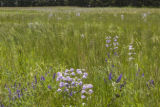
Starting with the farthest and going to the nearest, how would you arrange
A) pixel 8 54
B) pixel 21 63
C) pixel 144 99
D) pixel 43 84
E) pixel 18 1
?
pixel 18 1 → pixel 8 54 → pixel 21 63 → pixel 43 84 → pixel 144 99

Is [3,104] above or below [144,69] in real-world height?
below

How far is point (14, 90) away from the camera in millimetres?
1719

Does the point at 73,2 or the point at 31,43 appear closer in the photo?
the point at 31,43

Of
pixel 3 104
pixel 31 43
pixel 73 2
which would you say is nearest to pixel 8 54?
pixel 31 43

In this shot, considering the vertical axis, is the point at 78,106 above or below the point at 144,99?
below

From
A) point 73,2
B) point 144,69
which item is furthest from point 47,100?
point 73,2

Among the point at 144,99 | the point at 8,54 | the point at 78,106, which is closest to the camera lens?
the point at 144,99

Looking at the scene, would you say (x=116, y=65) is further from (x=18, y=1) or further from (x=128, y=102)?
(x=18, y=1)

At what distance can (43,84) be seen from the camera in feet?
5.63

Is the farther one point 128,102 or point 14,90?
point 14,90

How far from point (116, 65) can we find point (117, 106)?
0.51 metres

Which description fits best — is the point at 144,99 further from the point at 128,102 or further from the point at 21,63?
the point at 21,63

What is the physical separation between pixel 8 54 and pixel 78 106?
61.7 inches

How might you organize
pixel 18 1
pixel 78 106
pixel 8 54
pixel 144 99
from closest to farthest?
pixel 144 99 < pixel 78 106 < pixel 8 54 < pixel 18 1
